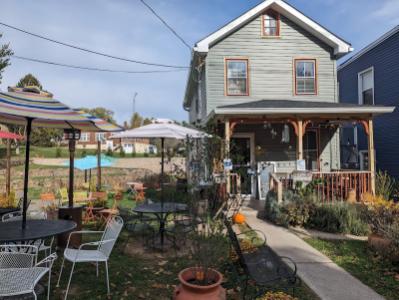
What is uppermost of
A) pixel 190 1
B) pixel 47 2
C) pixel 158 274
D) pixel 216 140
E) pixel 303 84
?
pixel 190 1

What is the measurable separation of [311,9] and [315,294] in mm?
13897

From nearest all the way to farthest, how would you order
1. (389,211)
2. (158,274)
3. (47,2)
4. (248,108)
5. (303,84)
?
1. (158,274)
2. (389,211)
3. (248,108)
4. (47,2)
5. (303,84)

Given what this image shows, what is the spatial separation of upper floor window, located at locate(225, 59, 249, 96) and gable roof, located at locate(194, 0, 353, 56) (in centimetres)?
108

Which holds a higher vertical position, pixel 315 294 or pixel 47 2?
pixel 47 2

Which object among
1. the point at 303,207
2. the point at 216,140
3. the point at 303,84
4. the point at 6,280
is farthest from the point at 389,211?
the point at 303,84

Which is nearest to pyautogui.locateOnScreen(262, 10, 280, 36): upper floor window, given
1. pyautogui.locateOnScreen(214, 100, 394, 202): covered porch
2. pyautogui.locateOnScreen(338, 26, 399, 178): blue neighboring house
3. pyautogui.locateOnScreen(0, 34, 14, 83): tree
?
pyautogui.locateOnScreen(214, 100, 394, 202): covered porch

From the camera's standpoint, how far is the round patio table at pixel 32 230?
12.4ft

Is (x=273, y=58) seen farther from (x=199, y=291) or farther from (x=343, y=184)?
(x=199, y=291)

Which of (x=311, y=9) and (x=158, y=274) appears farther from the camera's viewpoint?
(x=311, y=9)

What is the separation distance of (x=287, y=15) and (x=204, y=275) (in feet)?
37.8

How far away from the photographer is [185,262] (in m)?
5.60

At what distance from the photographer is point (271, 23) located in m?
12.7

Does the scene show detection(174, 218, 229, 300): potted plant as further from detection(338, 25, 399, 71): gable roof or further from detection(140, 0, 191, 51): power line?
detection(338, 25, 399, 71): gable roof

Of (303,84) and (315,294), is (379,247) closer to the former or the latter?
(315,294)
